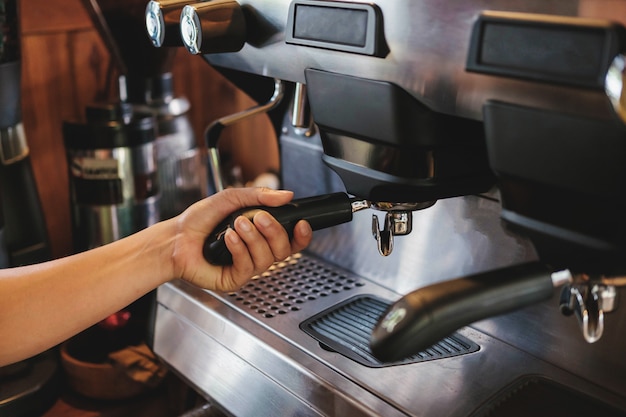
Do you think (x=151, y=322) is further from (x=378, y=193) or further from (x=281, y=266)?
(x=378, y=193)

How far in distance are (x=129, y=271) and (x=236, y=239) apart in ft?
0.46

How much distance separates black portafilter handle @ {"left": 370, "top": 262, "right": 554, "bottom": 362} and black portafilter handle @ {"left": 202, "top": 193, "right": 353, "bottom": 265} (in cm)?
20

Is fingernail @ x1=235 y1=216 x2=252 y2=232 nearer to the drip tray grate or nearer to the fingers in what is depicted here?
the fingers

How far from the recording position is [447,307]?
18.1 inches

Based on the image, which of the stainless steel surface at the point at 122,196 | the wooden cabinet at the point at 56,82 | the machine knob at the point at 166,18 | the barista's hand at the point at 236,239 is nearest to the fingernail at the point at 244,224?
the barista's hand at the point at 236,239

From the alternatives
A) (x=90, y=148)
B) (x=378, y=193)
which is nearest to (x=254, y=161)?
(x=90, y=148)

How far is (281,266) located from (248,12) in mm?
387

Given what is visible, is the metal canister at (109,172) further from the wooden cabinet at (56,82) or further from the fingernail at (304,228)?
the fingernail at (304,228)

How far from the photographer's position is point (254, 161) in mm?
1536

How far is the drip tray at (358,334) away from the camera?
72 centimetres

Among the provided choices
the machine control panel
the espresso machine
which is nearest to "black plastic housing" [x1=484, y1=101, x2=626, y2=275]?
the espresso machine

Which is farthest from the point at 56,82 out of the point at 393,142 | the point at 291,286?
the point at 393,142

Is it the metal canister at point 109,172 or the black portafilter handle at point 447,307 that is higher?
the black portafilter handle at point 447,307

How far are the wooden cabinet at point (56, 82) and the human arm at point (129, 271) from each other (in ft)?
2.06
